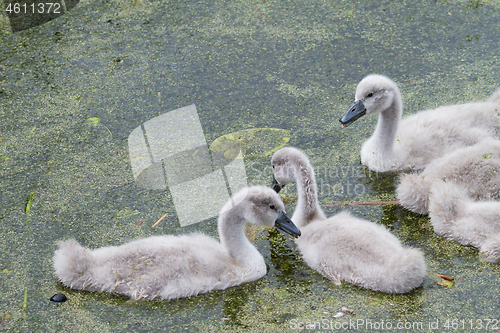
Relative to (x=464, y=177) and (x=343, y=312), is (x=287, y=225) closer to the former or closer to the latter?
(x=343, y=312)

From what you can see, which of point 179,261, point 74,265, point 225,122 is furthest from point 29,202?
point 225,122

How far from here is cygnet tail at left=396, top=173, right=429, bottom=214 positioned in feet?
11.0

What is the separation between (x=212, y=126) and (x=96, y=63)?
5.09 ft

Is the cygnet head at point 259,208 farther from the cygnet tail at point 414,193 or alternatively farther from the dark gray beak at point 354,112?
the dark gray beak at point 354,112

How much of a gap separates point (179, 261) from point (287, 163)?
0.94m

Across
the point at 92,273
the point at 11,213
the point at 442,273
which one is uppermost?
the point at 442,273

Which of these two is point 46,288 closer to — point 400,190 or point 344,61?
point 400,190

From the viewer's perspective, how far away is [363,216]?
3482 millimetres

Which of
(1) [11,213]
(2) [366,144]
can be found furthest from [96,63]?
(2) [366,144]

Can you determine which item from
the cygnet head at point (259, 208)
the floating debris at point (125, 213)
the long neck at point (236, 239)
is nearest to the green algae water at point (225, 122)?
the floating debris at point (125, 213)

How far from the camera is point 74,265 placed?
290cm

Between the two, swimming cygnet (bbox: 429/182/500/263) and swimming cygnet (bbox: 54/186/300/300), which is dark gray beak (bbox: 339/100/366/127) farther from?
swimming cygnet (bbox: 54/186/300/300)

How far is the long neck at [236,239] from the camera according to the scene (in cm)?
300

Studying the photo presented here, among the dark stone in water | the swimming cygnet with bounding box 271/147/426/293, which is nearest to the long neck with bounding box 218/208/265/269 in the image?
the swimming cygnet with bounding box 271/147/426/293
